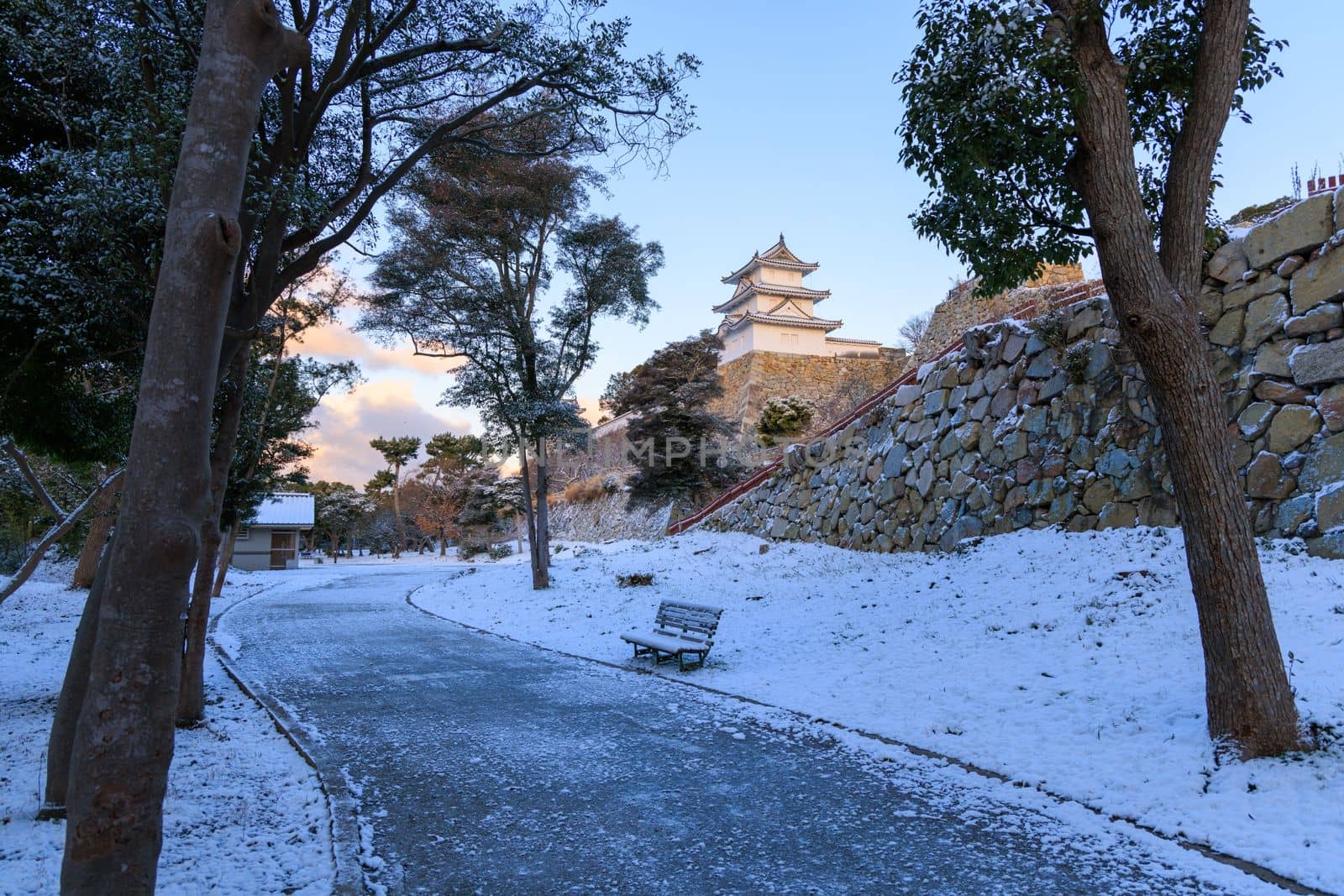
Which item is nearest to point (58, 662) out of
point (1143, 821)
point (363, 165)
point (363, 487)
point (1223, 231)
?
point (363, 165)

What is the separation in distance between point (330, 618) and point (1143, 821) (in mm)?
13904

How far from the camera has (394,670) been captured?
9.09 m

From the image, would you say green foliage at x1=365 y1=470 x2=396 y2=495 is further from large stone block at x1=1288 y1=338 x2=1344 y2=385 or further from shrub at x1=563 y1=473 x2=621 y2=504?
large stone block at x1=1288 y1=338 x2=1344 y2=385

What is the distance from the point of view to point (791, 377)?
42938 millimetres

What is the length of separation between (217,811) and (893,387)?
43.5 ft

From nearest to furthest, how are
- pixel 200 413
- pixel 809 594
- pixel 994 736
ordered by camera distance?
pixel 200 413 → pixel 994 736 → pixel 809 594

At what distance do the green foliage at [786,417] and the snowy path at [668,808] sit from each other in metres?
23.0

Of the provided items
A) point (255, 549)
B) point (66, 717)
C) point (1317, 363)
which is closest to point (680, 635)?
point (66, 717)

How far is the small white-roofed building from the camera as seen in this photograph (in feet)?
121

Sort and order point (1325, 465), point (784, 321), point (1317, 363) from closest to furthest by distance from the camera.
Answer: point (1325, 465) → point (1317, 363) → point (784, 321)

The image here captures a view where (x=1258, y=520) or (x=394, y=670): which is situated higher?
(x=1258, y=520)

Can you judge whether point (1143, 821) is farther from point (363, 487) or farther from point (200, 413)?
point (363, 487)

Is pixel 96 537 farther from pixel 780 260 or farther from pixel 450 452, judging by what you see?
pixel 780 260

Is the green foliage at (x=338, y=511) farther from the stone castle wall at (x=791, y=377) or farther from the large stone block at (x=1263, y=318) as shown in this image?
the large stone block at (x=1263, y=318)
